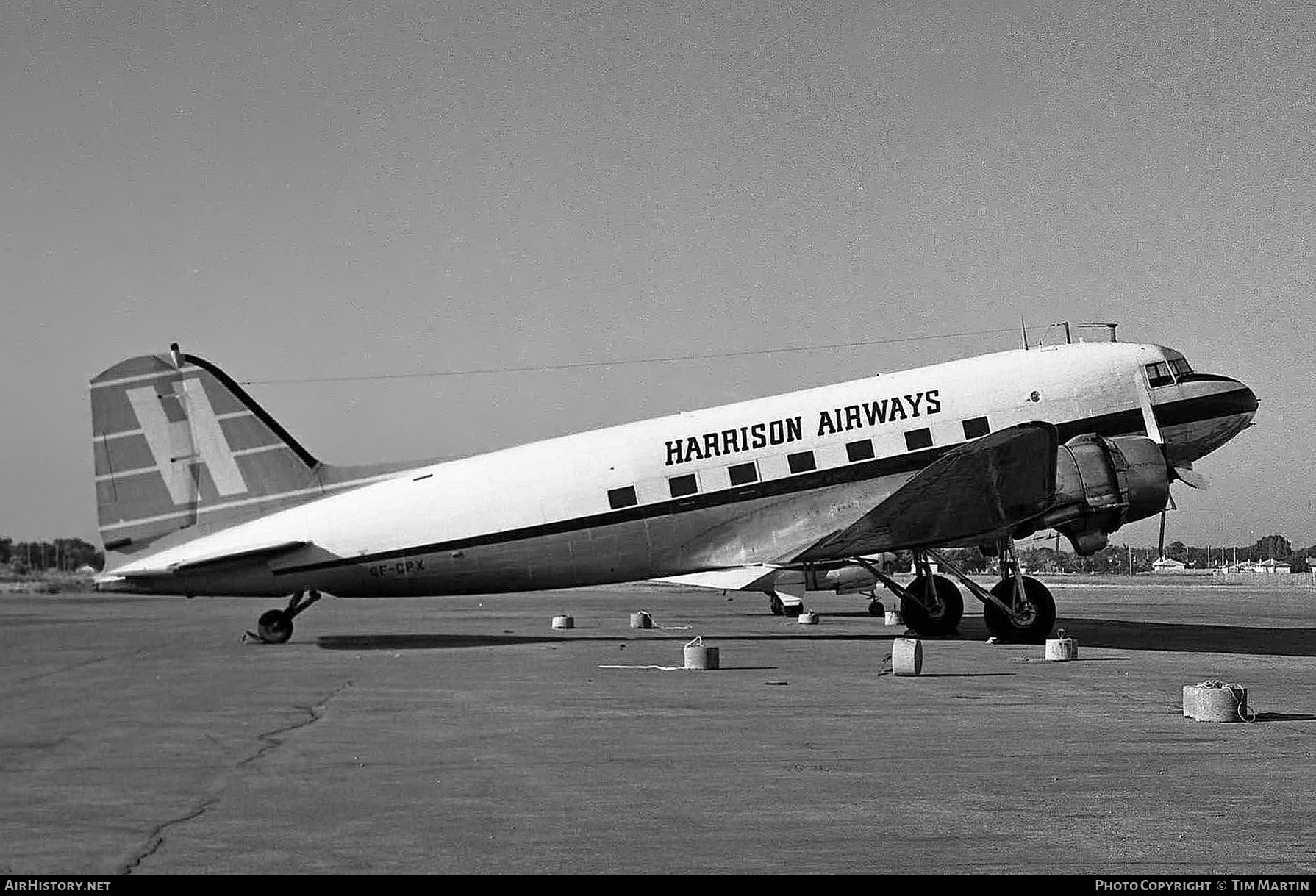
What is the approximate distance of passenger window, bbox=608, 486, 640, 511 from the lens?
81.9ft

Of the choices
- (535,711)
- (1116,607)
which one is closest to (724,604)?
(1116,607)

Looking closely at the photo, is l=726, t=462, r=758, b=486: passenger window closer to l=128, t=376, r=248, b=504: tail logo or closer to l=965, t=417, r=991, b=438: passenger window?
l=965, t=417, r=991, b=438: passenger window

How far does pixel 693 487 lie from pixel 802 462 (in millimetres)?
2295

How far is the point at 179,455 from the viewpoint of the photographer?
24.3 m

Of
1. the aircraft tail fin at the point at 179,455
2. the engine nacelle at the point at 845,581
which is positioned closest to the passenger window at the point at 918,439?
the engine nacelle at the point at 845,581

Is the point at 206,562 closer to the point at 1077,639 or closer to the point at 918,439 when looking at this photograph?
the point at 918,439

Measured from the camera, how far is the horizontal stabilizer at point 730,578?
2478 cm

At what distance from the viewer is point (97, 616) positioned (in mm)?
39344

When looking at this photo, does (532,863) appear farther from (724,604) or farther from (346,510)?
(724,604)

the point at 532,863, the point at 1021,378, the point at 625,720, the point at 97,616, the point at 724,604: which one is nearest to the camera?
the point at 532,863

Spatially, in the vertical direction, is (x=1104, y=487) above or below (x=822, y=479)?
below

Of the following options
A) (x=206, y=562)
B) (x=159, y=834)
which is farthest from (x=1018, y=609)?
(x=159, y=834)

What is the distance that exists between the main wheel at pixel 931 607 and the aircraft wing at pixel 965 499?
2479 mm

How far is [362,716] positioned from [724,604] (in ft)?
136
